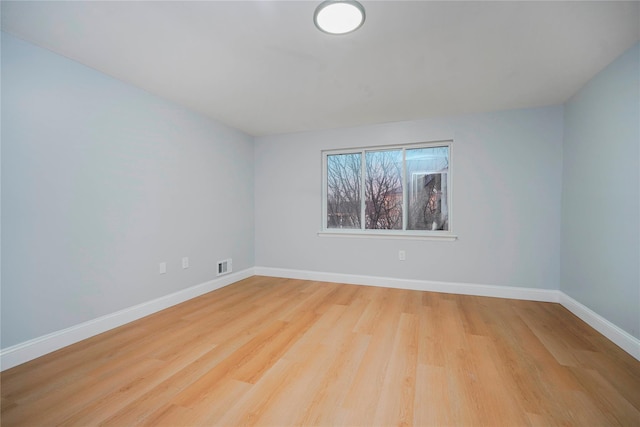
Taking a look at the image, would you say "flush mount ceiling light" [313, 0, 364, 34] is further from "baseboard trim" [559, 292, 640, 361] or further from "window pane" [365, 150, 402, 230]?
"baseboard trim" [559, 292, 640, 361]

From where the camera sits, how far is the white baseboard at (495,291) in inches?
82.0

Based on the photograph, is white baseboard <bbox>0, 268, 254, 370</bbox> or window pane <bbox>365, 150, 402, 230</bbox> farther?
window pane <bbox>365, 150, 402, 230</bbox>

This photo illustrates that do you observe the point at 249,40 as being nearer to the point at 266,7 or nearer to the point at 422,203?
the point at 266,7

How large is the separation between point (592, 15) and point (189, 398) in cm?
335

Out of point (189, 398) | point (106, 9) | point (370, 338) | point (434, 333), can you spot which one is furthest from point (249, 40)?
point (434, 333)

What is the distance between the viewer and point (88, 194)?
224cm

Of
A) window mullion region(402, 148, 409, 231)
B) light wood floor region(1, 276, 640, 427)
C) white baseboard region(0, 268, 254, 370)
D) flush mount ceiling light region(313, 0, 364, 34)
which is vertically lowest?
light wood floor region(1, 276, 640, 427)

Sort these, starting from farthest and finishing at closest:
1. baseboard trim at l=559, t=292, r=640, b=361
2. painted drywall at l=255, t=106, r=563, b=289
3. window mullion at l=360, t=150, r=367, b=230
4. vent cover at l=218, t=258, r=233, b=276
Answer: window mullion at l=360, t=150, r=367, b=230 → vent cover at l=218, t=258, r=233, b=276 → painted drywall at l=255, t=106, r=563, b=289 → baseboard trim at l=559, t=292, r=640, b=361

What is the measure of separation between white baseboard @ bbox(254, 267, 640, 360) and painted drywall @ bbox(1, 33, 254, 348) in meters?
1.47

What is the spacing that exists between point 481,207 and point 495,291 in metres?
1.06

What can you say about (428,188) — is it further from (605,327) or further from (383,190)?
(605,327)

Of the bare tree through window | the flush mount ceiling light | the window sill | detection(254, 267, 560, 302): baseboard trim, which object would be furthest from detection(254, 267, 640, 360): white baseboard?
the flush mount ceiling light

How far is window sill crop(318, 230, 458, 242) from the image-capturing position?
3.46 metres

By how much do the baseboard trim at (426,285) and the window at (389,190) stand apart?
650 mm
